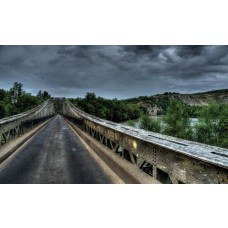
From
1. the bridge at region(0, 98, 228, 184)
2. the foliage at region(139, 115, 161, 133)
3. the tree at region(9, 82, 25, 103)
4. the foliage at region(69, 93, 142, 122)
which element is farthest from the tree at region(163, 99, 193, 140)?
the tree at region(9, 82, 25, 103)

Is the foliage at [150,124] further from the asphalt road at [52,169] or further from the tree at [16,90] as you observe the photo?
the tree at [16,90]

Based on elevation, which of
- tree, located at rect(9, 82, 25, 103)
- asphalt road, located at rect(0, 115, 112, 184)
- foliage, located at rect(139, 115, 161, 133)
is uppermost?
tree, located at rect(9, 82, 25, 103)

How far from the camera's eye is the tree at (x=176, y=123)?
37875 mm

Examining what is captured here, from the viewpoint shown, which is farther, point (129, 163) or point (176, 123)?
point (176, 123)

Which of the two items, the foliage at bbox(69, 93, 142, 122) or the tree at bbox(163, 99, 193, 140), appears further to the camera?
the foliage at bbox(69, 93, 142, 122)

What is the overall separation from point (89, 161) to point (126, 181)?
2.49 m

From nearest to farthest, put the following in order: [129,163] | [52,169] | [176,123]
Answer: [129,163] → [52,169] → [176,123]

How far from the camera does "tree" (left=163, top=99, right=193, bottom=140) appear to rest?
3788 centimetres

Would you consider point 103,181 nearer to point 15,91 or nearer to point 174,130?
point 174,130

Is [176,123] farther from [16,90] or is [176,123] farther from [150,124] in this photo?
[16,90]

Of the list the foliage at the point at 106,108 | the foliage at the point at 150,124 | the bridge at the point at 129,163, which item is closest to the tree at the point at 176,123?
the foliage at the point at 150,124

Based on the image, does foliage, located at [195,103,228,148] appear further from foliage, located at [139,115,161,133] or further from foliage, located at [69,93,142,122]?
foliage, located at [69,93,142,122]

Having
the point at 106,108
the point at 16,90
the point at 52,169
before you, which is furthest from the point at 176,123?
the point at 16,90

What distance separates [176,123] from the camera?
39438 mm
